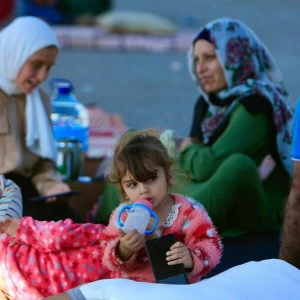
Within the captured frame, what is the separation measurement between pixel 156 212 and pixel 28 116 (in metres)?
1.20

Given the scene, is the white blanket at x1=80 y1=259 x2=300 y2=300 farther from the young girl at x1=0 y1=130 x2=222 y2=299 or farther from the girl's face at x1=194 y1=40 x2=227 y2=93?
the girl's face at x1=194 y1=40 x2=227 y2=93

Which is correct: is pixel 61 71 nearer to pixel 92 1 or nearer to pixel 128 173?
pixel 92 1

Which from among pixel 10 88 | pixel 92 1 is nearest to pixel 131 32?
pixel 92 1

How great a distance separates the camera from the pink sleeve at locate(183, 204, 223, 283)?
244 cm

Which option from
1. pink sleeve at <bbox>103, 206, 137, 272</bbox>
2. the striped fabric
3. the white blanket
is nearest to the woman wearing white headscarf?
the striped fabric

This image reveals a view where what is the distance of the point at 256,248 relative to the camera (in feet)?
11.9

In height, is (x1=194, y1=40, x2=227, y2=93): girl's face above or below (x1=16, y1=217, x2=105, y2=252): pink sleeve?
above

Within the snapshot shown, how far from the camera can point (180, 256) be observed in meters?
2.35

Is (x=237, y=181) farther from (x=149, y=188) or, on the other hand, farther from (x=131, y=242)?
(x=131, y=242)

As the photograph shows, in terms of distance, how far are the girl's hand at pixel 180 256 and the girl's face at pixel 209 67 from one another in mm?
1631

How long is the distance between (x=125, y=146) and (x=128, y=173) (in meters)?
0.08

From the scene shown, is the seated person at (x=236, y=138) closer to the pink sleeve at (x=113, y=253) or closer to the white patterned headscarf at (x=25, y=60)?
the white patterned headscarf at (x=25, y=60)

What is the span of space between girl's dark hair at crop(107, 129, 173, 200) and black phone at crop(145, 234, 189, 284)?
A: 21cm

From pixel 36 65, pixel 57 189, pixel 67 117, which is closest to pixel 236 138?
pixel 57 189
